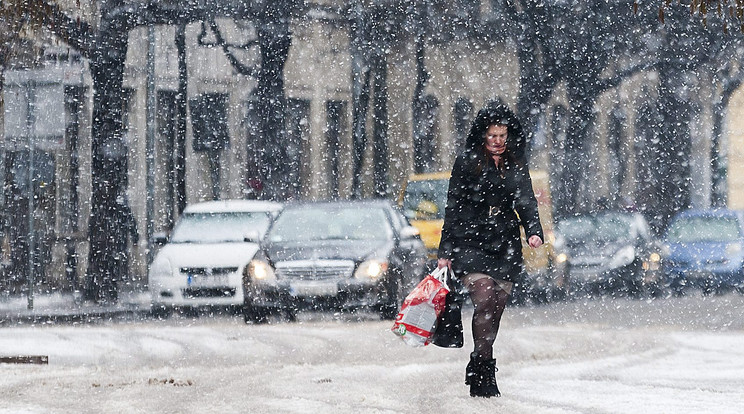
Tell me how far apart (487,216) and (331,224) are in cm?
857

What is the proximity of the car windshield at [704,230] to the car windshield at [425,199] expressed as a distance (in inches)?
175

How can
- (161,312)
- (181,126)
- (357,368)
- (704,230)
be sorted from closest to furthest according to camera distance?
(357,368), (161,312), (704,230), (181,126)

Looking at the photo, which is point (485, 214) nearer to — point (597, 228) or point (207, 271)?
point (207, 271)

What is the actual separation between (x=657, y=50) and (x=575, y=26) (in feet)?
9.21

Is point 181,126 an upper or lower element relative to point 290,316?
upper

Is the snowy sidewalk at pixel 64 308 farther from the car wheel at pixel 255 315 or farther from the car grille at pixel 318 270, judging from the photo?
the car grille at pixel 318 270

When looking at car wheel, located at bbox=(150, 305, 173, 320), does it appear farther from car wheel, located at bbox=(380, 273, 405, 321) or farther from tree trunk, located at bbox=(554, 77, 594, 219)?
tree trunk, located at bbox=(554, 77, 594, 219)

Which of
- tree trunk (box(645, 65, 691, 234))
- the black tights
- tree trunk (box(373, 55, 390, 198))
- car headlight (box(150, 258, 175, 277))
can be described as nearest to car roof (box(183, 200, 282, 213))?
car headlight (box(150, 258, 175, 277))

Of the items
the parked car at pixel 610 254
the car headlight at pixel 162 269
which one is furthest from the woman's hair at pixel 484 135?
the parked car at pixel 610 254

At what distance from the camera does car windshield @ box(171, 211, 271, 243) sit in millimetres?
18844

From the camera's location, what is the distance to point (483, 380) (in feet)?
29.5

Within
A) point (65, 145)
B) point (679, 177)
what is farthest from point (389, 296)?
point (679, 177)

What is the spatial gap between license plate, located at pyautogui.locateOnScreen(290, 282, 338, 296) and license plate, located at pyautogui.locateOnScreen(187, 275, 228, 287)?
1792 mm

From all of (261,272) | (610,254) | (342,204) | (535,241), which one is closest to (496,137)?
(535,241)
